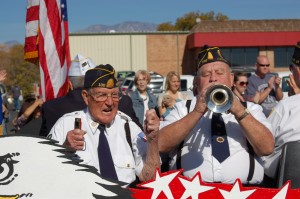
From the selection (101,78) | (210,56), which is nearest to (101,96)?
(101,78)

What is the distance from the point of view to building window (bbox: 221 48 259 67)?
39.7m

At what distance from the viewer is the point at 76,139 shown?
313cm

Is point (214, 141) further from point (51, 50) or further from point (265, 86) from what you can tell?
point (265, 86)

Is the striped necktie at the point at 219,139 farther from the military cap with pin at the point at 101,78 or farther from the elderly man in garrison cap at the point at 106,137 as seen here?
the military cap with pin at the point at 101,78

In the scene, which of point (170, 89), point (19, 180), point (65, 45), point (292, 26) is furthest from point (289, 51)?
point (19, 180)

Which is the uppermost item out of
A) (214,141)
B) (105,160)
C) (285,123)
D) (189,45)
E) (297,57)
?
(189,45)

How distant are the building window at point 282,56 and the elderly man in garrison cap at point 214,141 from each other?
37.9m

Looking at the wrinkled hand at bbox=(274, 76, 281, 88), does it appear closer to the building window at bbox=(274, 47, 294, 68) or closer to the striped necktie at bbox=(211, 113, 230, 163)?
the striped necktie at bbox=(211, 113, 230, 163)

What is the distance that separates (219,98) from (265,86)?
5.53 metres

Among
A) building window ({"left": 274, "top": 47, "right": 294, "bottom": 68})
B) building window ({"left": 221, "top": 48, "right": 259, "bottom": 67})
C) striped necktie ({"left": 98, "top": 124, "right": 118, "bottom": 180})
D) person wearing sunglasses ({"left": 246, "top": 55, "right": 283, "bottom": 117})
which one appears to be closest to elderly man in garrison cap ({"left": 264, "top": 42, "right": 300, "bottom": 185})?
striped necktie ({"left": 98, "top": 124, "right": 118, "bottom": 180})

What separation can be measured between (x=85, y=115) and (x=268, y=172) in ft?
4.48

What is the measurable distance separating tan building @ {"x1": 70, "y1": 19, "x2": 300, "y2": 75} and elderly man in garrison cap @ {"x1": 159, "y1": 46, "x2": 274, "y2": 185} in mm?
35305

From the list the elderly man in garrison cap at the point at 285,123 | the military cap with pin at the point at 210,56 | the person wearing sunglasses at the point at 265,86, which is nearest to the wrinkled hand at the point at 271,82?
the person wearing sunglasses at the point at 265,86

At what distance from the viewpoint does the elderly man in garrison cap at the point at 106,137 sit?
344 cm
